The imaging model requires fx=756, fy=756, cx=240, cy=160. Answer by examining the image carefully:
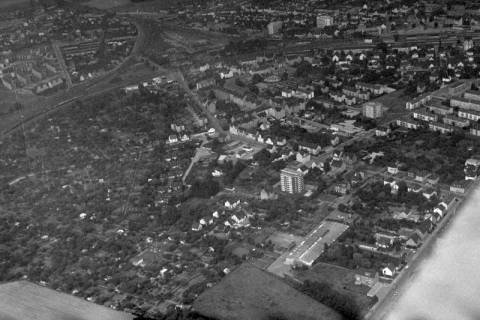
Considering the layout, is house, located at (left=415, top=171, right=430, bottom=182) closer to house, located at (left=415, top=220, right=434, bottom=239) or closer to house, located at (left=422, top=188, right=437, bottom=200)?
house, located at (left=422, top=188, right=437, bottom=200)

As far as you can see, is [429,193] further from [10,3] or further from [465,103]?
[10,3]

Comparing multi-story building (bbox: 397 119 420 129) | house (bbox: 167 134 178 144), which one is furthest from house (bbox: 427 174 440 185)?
house (bbox: 167 134 178 144)

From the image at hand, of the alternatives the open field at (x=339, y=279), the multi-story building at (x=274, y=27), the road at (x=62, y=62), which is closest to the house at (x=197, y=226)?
the open field at (x=339, y=279)

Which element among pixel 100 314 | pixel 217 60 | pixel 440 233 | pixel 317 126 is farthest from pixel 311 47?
pixel 100 314

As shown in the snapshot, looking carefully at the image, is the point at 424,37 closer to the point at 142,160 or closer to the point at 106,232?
the point at 142,160

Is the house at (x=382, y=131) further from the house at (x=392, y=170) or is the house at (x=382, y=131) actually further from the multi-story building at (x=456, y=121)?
the house at (x=392, y=170)

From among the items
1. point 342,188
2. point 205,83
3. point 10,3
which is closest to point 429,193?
point 342,188
